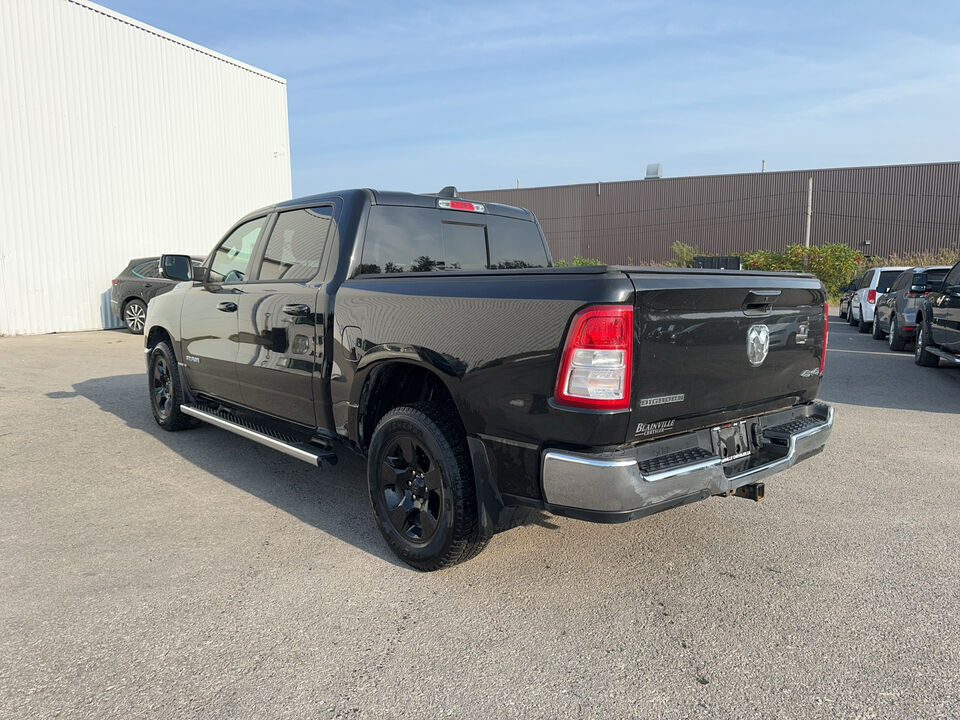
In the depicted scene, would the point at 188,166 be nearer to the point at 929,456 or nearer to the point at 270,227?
the point at 270,227

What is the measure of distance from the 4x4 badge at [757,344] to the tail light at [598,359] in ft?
2.90

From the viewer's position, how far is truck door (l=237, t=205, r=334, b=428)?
4.12m

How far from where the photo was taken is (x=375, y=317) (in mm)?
3613

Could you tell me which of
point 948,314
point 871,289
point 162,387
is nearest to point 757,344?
point 162,387

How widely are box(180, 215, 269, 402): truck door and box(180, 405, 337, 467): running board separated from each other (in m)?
0.16

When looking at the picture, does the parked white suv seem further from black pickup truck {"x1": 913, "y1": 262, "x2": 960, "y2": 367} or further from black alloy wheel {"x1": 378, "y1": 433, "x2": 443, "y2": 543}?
black alloy wheel {"x1": 378, "y1": 433, "x2": 443, "y2": 543}

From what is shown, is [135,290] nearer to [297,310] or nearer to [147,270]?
[147,270]

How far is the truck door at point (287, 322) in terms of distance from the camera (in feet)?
13.5

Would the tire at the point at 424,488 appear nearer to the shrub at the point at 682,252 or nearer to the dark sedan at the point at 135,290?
the dark sedan at the point at 135,290

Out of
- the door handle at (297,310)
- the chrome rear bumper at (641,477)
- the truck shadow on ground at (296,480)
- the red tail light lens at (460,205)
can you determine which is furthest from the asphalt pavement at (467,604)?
the red tail light lens at (460,205)

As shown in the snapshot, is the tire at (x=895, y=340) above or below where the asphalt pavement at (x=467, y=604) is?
above

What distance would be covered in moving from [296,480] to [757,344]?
3.15 metres

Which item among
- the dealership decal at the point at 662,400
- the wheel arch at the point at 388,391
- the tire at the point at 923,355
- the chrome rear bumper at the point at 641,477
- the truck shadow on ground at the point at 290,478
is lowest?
the truck shadow on ground at the point at 290,478

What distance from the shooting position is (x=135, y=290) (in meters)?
14.6
